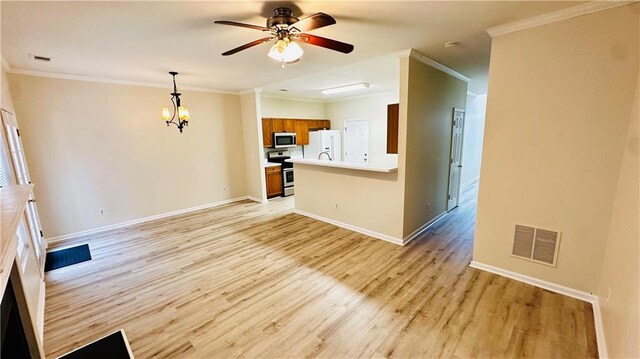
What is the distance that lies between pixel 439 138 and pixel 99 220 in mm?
5998

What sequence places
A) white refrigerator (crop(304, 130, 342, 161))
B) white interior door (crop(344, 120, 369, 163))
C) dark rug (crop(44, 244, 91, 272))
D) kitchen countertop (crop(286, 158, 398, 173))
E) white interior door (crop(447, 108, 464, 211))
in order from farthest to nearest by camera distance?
white refrigerator (crop(304, 130, 342, 161)) < white interior door (crop(344, 120, 369, 163)) < white interior door (crop(447, 108, 464, 211)) < kitchen countertop (crop(286, 158, 398, 173)) < dark rug (crop(44, 244, 91, 272))

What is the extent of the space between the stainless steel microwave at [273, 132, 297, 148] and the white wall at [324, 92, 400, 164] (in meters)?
1.73

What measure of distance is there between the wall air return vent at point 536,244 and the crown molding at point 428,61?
2.34 metres

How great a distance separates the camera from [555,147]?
2.48 metres

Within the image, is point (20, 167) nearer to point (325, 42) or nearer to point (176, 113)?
point (176, 113)

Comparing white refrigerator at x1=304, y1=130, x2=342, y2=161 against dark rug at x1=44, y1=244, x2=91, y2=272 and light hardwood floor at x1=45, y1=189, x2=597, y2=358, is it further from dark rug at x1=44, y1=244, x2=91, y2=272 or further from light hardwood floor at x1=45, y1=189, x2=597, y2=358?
dark rug at x1=44, y1=244, x2=91, y2=272

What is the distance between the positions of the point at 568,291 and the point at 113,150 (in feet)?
21.7

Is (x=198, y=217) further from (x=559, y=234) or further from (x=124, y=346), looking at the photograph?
(x=559, y=234)

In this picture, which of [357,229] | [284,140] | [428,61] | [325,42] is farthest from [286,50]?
[284,140]

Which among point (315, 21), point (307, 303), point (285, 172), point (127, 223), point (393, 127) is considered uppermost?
point (315, 21)

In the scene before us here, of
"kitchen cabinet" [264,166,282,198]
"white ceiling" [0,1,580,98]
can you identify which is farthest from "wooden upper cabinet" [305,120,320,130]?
"white ceiling" [0,1,580,98]

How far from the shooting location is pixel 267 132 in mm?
6789

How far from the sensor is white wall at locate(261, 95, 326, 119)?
22.9ft

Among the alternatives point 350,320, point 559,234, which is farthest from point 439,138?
point 350,320
